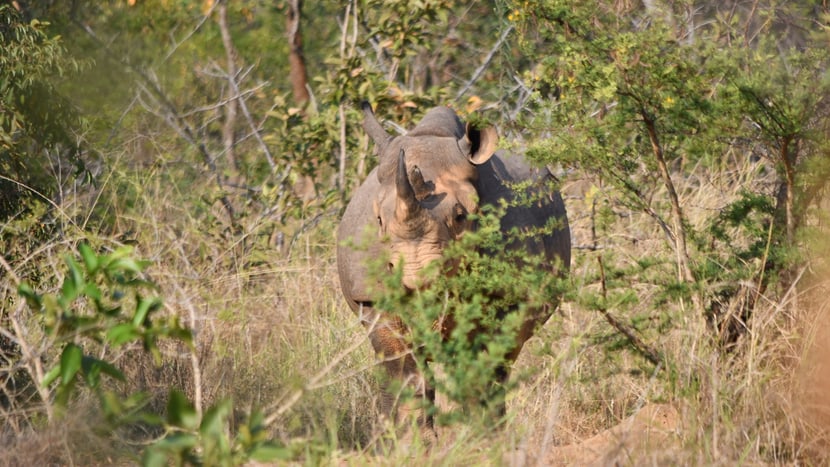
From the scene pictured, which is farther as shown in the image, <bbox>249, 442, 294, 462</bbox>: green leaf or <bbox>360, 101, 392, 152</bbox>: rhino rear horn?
<bbox>360, 101, 392, 152</bbox>: rhino rear horn

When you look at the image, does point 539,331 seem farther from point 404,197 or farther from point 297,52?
point 297,52

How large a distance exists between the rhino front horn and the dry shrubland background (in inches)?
25.9

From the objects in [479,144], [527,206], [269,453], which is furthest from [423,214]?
Result: [269,453]

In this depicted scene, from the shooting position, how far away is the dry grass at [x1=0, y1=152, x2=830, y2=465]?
481 cm

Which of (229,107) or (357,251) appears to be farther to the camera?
(229,107)

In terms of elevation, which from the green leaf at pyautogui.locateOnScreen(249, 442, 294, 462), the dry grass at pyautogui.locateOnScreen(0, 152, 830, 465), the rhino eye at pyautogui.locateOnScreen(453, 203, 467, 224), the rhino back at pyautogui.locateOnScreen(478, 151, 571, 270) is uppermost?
the green leaf at pyautogui.locateOnScreen(249, 442, 294, 462)

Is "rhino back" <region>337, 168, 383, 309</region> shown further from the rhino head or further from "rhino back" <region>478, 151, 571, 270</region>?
"rhino back" <region>478, 151, 571, 270</region>

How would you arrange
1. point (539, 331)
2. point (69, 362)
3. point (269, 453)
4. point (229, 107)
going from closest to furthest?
point (269, 453) → point (69, 362) → point (539, 331) → point (229, 107)

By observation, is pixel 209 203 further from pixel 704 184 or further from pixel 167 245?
pixel 704 184

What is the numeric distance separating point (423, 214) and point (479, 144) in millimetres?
823

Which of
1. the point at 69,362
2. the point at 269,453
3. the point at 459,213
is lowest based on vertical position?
the point at 459,213

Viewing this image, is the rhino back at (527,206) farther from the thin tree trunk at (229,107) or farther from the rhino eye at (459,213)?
the thin tree trunk at (229,107)

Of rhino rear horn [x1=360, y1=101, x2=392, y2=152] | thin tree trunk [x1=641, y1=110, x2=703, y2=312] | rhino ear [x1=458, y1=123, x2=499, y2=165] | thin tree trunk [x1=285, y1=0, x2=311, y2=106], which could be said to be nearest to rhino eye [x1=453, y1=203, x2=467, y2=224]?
rhino ear [x1=458, y1=123, x2=499, y2=165]

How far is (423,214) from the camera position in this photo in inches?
233
